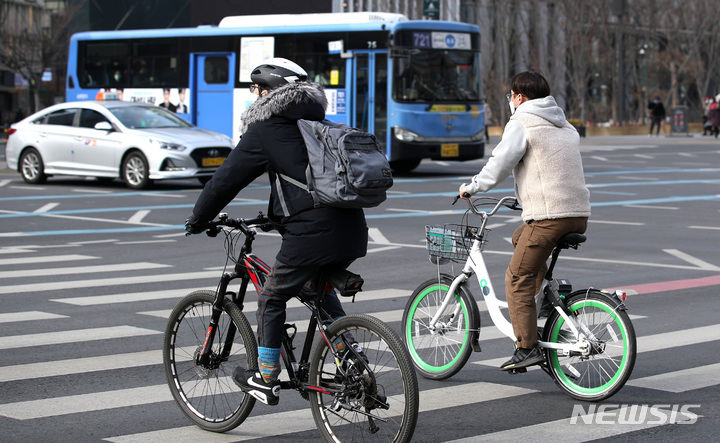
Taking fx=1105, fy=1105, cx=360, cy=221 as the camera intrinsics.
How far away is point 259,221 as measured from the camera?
4.98 metres

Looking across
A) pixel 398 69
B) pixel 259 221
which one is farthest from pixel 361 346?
pixel 398 69

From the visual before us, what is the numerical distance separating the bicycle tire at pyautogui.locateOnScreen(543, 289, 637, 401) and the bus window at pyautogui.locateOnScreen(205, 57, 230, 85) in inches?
862

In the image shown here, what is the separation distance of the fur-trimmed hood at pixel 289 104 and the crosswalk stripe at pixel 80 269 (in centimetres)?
628

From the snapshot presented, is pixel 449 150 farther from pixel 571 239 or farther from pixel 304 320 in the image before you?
pixel 571 239

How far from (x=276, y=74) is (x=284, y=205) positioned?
59cm

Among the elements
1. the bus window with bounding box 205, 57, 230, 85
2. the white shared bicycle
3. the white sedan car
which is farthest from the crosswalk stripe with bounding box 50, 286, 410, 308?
the bus window with bounding box 205, 57, 230, 85

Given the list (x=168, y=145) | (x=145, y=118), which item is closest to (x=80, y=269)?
(x=168, y=145)

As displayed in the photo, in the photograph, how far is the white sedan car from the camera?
20.1 meters

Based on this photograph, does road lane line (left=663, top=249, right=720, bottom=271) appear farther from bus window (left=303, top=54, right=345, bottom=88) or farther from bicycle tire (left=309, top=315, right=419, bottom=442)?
bus window (left=303, top=54, right=345, bottom=88)

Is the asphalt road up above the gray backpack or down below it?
below

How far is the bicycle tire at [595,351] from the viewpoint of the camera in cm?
565

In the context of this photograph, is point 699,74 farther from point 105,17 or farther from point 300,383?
point 300,383
